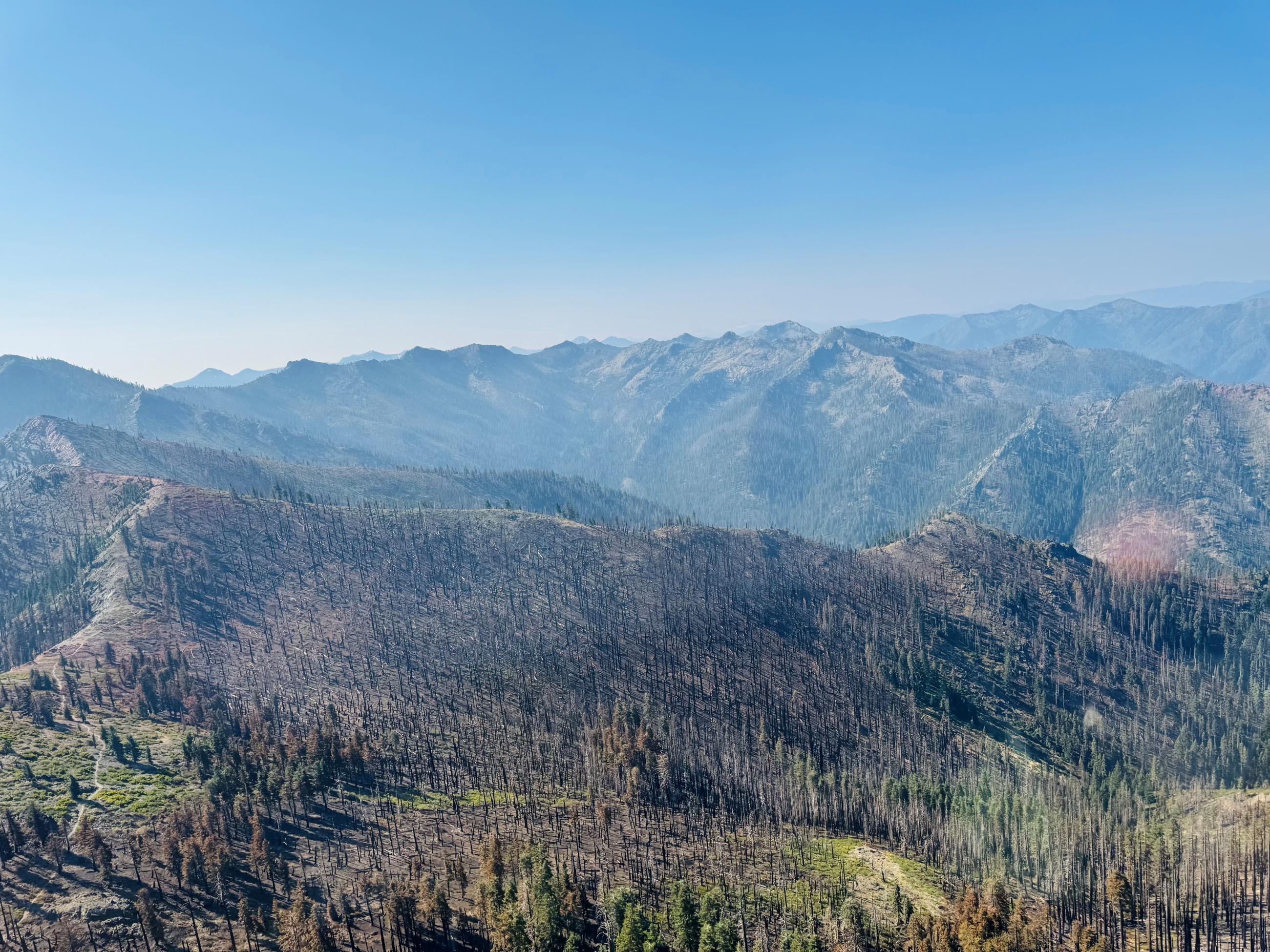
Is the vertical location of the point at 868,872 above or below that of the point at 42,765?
below

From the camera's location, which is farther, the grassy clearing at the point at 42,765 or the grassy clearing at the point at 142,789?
the grassy clearing at the point at 142,789

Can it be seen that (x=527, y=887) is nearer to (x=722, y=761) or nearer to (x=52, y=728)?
(x=722, y=761)

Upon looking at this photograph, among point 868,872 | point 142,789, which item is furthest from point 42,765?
point 868,872

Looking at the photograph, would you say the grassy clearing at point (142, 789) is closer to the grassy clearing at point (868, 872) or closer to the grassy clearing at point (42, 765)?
the grassy clearing at point (42, 765)

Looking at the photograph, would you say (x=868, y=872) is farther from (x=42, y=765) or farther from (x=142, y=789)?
(x=42, y=765)

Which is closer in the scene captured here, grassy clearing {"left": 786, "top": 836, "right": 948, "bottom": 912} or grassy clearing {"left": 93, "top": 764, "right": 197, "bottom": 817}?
grassy clearing {"left": 93, "top": 764, "right": 197, "bottom": 817}

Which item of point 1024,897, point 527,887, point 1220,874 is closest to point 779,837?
point 1024,897

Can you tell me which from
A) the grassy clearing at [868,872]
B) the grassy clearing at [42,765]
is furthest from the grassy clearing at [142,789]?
the grassy clearing at [868,872]

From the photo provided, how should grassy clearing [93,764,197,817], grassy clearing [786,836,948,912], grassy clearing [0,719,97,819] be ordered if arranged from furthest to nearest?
grassy clearing [786,836,948,912], grassy clearing [93,764,197,817], grassy clearing [0,719,97,819]

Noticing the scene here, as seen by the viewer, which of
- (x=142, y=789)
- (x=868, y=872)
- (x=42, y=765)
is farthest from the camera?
(x=868, y=872)

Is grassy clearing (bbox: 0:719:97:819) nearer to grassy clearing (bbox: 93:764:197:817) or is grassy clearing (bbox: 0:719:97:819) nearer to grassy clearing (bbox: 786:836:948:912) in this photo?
grassy clearing (bbox: 93:764:197:817)

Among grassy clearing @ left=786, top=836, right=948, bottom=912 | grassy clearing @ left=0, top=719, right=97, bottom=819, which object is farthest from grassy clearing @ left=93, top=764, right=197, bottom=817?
grassy clearing @ left=786, top=836, right=948, bottom=912
